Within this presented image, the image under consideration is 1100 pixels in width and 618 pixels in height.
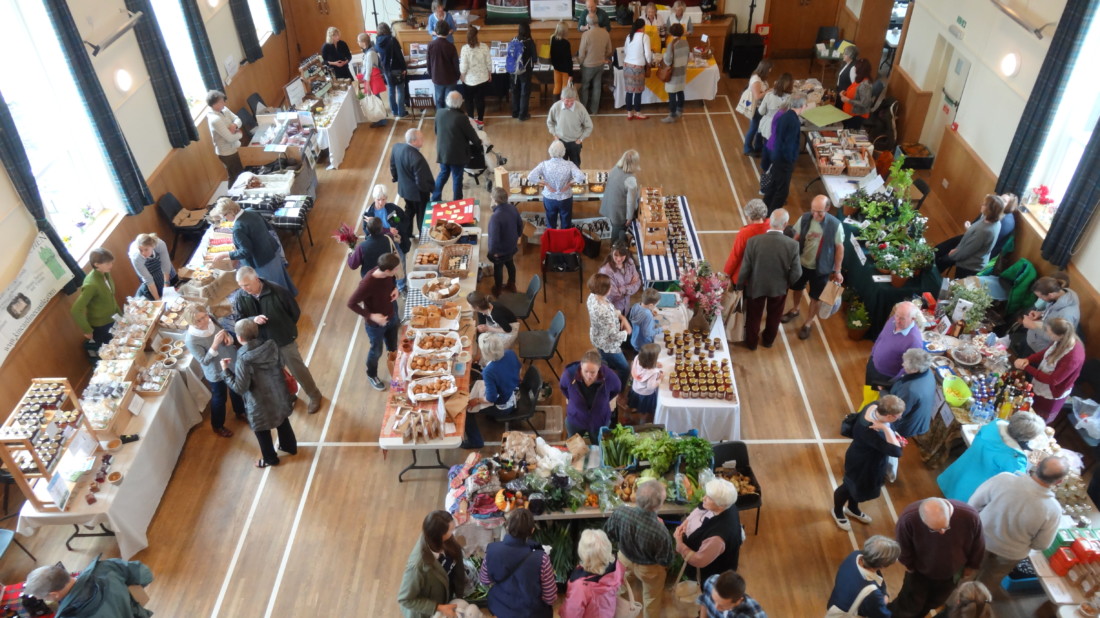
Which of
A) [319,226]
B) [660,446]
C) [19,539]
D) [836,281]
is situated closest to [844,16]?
[836,281]

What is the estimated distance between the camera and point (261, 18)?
43.5 feet

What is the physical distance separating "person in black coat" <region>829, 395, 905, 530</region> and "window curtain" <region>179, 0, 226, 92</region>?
9688mm

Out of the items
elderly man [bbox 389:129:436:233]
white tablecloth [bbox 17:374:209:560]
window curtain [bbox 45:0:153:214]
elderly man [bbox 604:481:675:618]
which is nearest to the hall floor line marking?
elderly man [bbox 389:129:436:233]

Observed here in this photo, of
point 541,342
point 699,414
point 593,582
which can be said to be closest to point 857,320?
point 699,414

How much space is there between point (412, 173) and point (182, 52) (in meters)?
4.38

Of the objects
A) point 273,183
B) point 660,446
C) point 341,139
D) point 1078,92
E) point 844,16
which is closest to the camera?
point 660,446

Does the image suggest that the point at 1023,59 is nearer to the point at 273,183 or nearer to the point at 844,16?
the point at 844,16

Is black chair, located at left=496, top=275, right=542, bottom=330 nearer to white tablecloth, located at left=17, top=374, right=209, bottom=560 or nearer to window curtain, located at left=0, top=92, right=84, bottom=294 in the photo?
white tablecloth, located at left=17, top=374, right=209, bottom=560

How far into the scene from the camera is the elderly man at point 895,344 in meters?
6.38

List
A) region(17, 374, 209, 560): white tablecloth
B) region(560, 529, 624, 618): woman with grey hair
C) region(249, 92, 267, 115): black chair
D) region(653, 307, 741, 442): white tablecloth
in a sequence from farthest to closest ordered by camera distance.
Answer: region(249, 92, 267, 115): black chair
region(653, 307, 741, 442): white tablecloth
region(17, 374, 209, 560): white tablecloth
region(560, 529, 624, 618): woman with grey hair

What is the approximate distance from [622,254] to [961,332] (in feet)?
11.2

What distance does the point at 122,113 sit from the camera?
8742 millimetres

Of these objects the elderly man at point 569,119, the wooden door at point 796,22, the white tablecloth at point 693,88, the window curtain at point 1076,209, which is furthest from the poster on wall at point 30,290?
the wooden door at point 796,22

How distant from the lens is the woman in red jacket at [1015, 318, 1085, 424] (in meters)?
6.26
